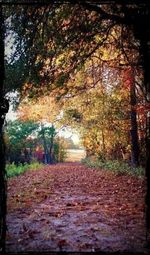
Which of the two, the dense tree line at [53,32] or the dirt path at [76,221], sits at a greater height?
the dense tree line at [53,32]

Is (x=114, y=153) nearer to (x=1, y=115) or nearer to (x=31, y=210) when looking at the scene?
(x=31, y=210)

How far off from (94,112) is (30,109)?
889cm

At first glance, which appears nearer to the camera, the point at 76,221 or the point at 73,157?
the point at 76,221

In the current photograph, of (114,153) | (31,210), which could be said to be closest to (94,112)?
(114,153)

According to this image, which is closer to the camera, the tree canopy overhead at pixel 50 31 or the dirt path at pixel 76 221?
the dirt path at pixel 76 221

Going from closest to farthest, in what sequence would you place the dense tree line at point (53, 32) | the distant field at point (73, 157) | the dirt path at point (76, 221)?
1. the dirt path at point (76, 221)
2. the dense tree line at point (53, 32)
3. the distant field at point (73, 157)

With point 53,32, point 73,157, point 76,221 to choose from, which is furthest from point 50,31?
point 73,157

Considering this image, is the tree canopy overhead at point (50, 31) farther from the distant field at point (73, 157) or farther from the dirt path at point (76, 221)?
the distant field at point (73, 157)

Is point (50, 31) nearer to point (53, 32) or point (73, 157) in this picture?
point (53, 32)

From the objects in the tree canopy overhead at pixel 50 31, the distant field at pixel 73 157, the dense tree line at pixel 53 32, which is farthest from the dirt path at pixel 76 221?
the distant field at pixel 73 157

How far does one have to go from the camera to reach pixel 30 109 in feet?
106

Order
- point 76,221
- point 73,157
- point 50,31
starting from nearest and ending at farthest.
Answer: point 76,221 → point 50,31 → point 73,157

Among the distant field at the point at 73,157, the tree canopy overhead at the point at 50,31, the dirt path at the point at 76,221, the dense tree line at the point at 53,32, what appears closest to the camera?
the dirt path at the point at 76,221

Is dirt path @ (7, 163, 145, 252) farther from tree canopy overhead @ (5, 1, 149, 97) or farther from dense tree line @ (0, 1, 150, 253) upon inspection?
tree canopy overhead @ (5, 1, 149, 97)
